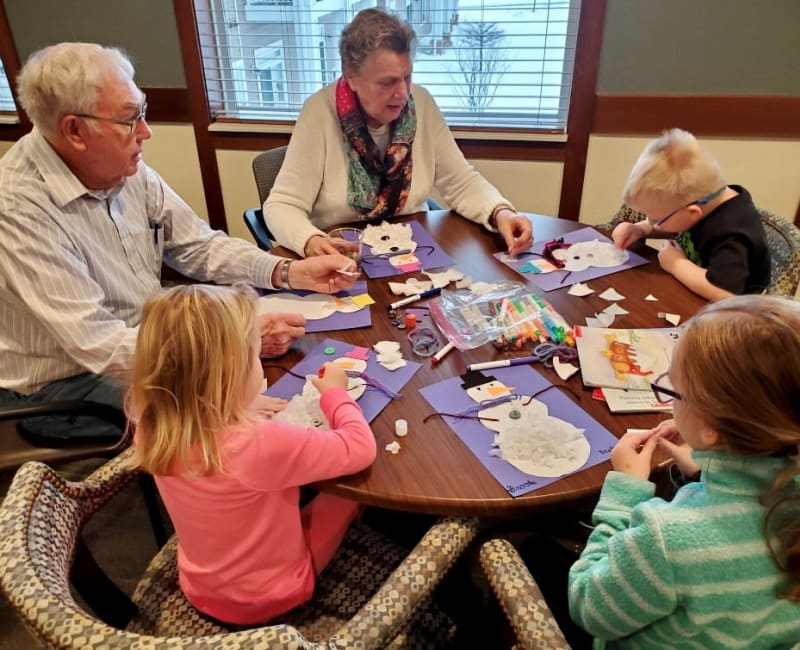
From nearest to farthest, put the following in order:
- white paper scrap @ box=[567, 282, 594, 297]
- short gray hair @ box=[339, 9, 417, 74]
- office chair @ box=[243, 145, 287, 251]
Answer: white paper scrap @ box=[567, 282, 594, 297], short gray hair @ box=[339, 9, 417, 74], office chair @ box=[243, 145, 287, 251]

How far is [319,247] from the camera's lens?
1.71 metres

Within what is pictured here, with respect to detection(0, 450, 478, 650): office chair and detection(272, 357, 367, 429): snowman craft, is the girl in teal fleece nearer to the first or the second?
detection(0, 450, 478, 650): office chair

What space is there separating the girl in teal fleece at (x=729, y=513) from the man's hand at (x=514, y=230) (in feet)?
3.05

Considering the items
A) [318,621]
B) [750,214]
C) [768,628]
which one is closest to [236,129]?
[750,214]

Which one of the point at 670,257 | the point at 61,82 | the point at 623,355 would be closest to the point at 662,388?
the point at 623,355

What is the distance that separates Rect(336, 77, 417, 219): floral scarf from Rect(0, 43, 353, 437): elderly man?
1.58 feet

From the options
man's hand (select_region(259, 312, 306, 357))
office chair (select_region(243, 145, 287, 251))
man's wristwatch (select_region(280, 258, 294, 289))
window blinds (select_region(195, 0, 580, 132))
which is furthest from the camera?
window blinds (select_region(195, 0, 580, 132))

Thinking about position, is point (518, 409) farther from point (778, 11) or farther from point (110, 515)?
point (778, 11)

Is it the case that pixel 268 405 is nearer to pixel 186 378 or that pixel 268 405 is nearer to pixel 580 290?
pixel 186 378

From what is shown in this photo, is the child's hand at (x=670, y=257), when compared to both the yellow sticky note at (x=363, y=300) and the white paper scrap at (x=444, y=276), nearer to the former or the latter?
the white paper scrap at (x=444, y=276)

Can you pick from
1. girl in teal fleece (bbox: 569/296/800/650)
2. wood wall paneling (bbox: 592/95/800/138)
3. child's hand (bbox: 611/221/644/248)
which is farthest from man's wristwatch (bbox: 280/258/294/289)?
wood wall paneling (bbox: 592/95/800/138)

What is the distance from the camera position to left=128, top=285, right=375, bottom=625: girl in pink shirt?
92 cm

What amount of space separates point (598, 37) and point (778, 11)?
0.65 m

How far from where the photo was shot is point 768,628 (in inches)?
29.8
